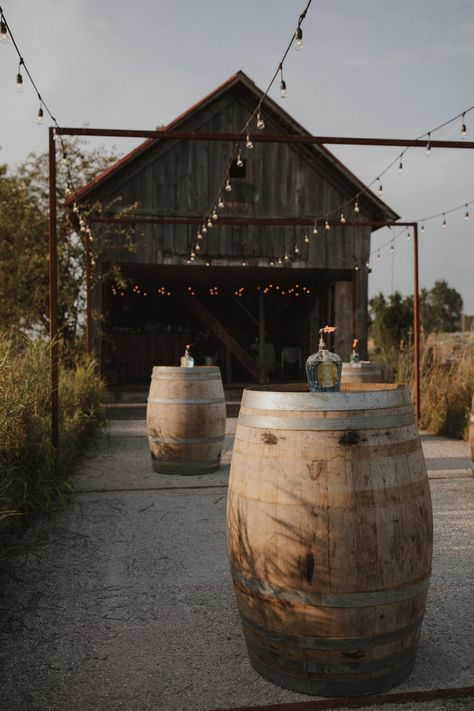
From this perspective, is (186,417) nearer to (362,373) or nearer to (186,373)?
(186,373)

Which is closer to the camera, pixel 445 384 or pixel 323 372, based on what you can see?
pixel 323 372

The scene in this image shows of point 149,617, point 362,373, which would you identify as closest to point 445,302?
point 362,373

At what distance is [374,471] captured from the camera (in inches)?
93.4

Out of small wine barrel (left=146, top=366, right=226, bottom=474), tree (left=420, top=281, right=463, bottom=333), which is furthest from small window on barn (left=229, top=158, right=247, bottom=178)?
tree (left=420, top=281, right=463, bottom=333)

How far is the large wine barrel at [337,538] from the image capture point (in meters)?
2.35

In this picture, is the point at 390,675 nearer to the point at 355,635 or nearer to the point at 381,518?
the point at 355,635

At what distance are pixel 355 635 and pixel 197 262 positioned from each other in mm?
12605

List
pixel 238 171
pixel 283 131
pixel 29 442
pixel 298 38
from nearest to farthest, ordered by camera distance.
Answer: pixel 298 38 < pixel 29 442 < pixel 238 171 < pixel 283 131

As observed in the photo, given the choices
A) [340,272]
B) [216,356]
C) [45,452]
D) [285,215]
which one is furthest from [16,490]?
[216,356]

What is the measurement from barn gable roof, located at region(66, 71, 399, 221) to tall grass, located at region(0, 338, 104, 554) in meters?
8.14

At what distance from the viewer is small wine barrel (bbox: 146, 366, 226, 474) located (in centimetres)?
650

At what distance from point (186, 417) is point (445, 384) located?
5.25 metres

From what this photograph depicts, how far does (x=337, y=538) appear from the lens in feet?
7.66

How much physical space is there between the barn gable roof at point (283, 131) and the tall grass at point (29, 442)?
26.7 feet
